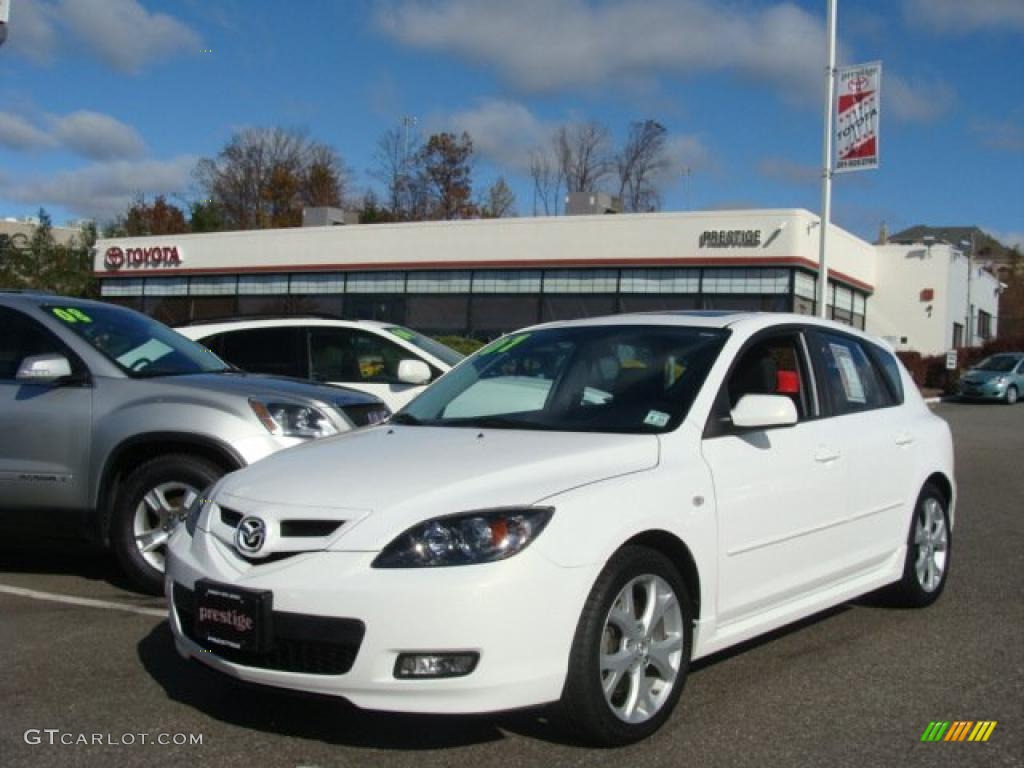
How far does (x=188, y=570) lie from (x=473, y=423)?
1364mm

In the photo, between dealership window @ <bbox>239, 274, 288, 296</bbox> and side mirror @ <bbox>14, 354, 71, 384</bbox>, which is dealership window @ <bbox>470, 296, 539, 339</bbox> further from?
side mirror @ <bbox>14, 354, 71, 384</bbox>

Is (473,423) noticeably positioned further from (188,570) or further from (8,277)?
(8,277)

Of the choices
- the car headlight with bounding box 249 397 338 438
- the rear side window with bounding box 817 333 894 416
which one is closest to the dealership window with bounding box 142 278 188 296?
the car headlight with bounding box 249 397 338 438

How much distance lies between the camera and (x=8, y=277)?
46250mm

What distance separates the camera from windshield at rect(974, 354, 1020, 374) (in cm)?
3353

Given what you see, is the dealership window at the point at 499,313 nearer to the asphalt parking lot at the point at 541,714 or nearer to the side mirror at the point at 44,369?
the side mirror at the point at 44,369

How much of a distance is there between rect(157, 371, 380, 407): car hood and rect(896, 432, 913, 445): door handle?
3.22 metres

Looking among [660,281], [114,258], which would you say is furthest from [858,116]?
[114,258]

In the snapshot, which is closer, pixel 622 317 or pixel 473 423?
pixel 473 423

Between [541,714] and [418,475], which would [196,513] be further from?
[541,714]

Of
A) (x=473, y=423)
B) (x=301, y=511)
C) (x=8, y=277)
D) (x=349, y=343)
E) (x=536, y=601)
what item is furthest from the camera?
(x=8, y=277)

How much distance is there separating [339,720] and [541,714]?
2.74 feet

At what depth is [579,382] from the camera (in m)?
5.04

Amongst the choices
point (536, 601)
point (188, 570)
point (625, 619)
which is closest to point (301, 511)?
point (188, 570)
